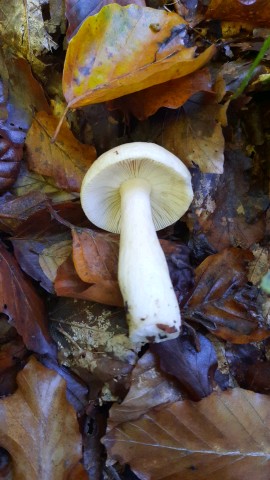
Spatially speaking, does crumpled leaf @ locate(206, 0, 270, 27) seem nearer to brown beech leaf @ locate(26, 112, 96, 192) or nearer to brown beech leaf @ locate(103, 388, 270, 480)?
brown beech leaf @ locate(26, 112, 96, 192)

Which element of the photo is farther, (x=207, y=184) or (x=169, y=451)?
(x=207, y=184)

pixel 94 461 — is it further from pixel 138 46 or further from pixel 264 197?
pixel 138 46

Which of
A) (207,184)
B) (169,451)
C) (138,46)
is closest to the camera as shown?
(169,451)

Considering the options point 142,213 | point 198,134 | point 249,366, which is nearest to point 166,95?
point 198,134

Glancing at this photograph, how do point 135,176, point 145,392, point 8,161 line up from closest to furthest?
point 145,392 → point 135,176 → point 8,161

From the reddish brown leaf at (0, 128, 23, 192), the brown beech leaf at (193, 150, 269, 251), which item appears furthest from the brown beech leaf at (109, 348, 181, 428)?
the reddish brown leaf at (0, 128, 23, 192)

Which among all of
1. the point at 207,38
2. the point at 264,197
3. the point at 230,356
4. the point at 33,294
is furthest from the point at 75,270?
the point at 207,38

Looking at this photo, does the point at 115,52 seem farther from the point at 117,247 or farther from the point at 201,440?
the point at 201,440
